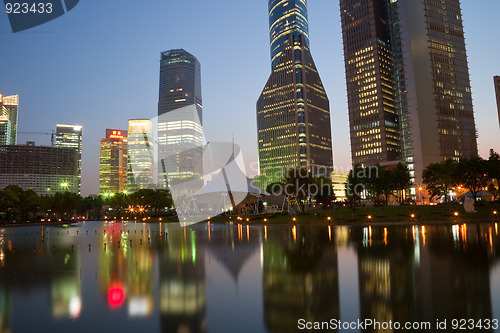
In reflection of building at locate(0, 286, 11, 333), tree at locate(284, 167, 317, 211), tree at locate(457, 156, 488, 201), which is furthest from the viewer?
tree at locate(284, 167, 317, 211)

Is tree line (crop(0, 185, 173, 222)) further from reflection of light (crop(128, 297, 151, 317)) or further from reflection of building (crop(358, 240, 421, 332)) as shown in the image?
reflection of building (crop(358, 240, 421, 332))

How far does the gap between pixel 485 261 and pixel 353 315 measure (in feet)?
52.7

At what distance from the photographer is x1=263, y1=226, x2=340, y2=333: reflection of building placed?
14.8 metres

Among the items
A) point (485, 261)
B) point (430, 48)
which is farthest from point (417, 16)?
point (485, 261)

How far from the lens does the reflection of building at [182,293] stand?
1448 cm

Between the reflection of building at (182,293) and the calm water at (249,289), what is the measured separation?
0.20ft

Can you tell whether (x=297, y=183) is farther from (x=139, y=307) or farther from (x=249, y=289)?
(x=139, y=307)

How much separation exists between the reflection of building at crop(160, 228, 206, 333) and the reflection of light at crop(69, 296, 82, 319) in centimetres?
388

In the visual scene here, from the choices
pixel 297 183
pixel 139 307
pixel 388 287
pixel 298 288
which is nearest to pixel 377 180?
Answer: pixel 297 183

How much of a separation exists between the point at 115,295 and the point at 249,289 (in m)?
7.49

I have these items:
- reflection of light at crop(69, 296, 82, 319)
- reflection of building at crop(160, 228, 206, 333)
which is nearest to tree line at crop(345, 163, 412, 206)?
reflection of building at crop(160, 228, 206, 333)

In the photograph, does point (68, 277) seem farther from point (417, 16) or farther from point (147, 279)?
point (417, 16)

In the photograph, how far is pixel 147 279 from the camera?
74.8 feet

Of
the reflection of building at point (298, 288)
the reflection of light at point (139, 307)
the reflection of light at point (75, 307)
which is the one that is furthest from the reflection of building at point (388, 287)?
the reflection of light at point (75, 307)
